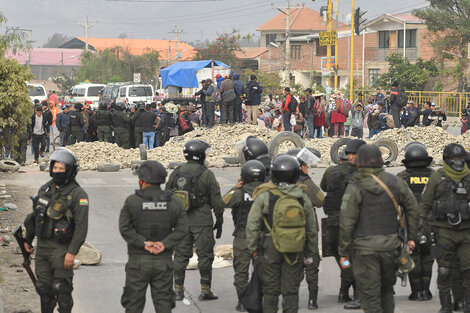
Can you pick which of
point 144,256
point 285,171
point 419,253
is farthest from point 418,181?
point 144,256

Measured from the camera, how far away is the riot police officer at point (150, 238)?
688 centimetres

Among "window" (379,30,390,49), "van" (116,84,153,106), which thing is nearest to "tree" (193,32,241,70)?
"window" (379,30,390,49)

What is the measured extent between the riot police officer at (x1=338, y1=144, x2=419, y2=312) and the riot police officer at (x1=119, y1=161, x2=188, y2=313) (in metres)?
1.46

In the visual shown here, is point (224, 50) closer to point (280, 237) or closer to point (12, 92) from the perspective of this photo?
point (12, 92)

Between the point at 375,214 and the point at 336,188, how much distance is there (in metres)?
1.80

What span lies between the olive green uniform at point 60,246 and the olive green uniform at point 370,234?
7.47 feet

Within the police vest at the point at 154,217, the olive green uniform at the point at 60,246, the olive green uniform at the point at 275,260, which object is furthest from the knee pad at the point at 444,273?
the olive green uniform at the point at 60,246

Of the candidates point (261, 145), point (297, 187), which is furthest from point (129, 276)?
point (261, 145)

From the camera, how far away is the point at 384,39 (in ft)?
220

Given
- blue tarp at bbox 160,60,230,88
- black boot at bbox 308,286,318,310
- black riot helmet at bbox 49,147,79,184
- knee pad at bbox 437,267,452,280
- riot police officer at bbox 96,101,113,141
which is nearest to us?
black riot helmet at bbox 49,147,79,184

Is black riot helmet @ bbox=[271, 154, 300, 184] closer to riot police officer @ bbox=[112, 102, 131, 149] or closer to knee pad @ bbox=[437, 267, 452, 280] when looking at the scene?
knee pad @ bbox=[437, 267, 452, 280]

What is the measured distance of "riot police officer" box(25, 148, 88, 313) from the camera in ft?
23.5

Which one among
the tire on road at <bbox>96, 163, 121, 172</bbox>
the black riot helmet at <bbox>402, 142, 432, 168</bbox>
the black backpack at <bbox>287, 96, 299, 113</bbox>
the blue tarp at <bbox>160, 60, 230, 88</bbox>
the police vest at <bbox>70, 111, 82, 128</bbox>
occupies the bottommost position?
the tire on road at <bbox>96, 163, 121, 172</bbox>

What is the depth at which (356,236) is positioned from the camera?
6.98m
